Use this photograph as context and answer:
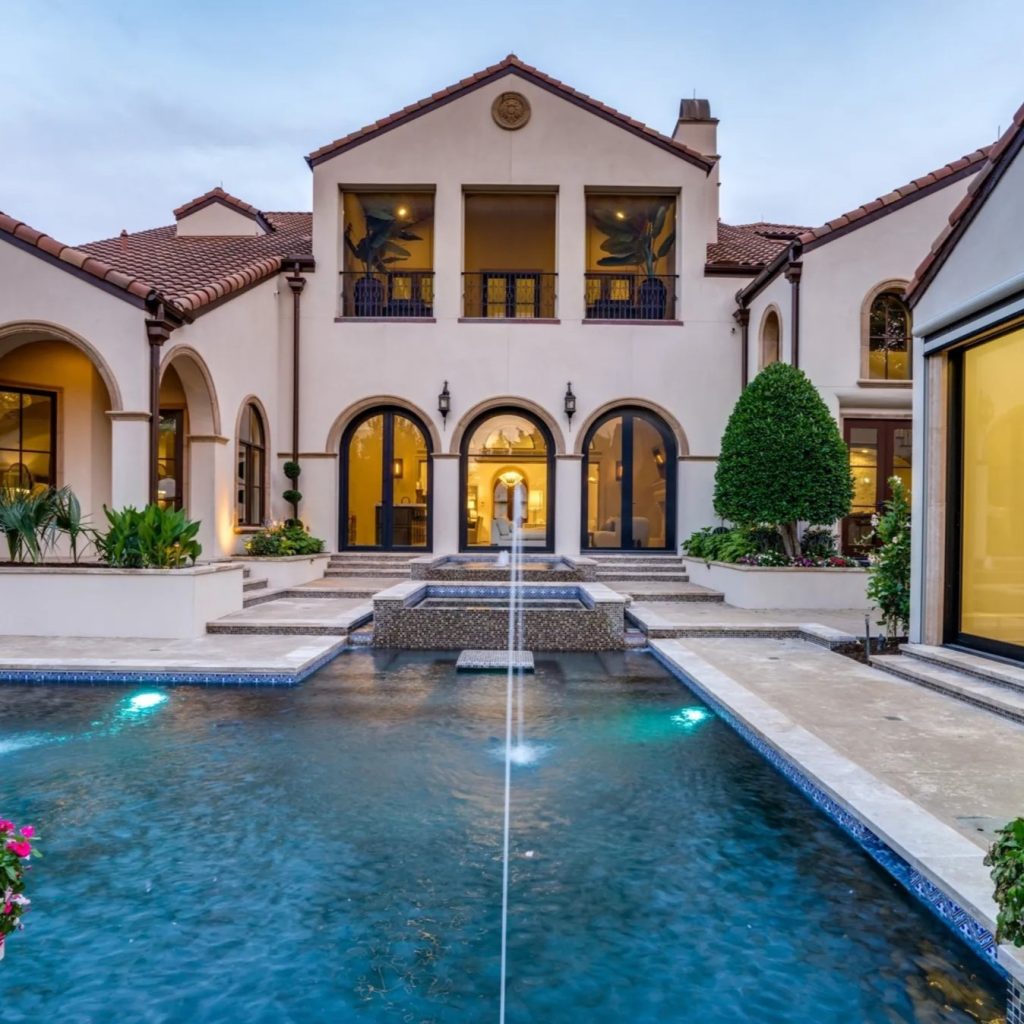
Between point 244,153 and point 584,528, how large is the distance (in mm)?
107110

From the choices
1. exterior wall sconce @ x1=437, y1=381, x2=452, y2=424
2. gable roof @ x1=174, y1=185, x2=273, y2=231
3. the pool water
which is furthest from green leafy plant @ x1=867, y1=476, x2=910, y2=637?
gable roof @ x1=174, y1=185, x2=273, y2=231

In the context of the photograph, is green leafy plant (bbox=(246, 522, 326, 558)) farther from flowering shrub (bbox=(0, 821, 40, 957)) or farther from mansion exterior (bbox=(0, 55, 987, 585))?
flowering shrub (bbox=(0, 821, 40, 957))

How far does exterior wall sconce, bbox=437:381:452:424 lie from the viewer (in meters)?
13.2

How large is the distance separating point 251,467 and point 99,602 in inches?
192

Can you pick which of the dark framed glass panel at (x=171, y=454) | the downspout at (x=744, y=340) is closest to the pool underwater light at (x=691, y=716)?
the downspout at (x=744, y=340)

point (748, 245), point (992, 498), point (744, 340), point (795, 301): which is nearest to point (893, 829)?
point (992, 498)

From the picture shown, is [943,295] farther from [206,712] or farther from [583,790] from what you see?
[206,712]

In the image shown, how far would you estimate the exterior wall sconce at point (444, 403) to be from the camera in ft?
43.4

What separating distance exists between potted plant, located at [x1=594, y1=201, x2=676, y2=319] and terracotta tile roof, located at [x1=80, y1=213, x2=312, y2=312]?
577 cm

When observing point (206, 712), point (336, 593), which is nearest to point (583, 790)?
point (206, 712)

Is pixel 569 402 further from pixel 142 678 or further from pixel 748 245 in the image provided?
pixel 142 678

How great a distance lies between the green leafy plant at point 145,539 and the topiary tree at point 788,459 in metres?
6.98

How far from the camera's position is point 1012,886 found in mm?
1983

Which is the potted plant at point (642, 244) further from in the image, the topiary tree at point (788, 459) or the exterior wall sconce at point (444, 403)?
the topiary tree at point (788, 459)
